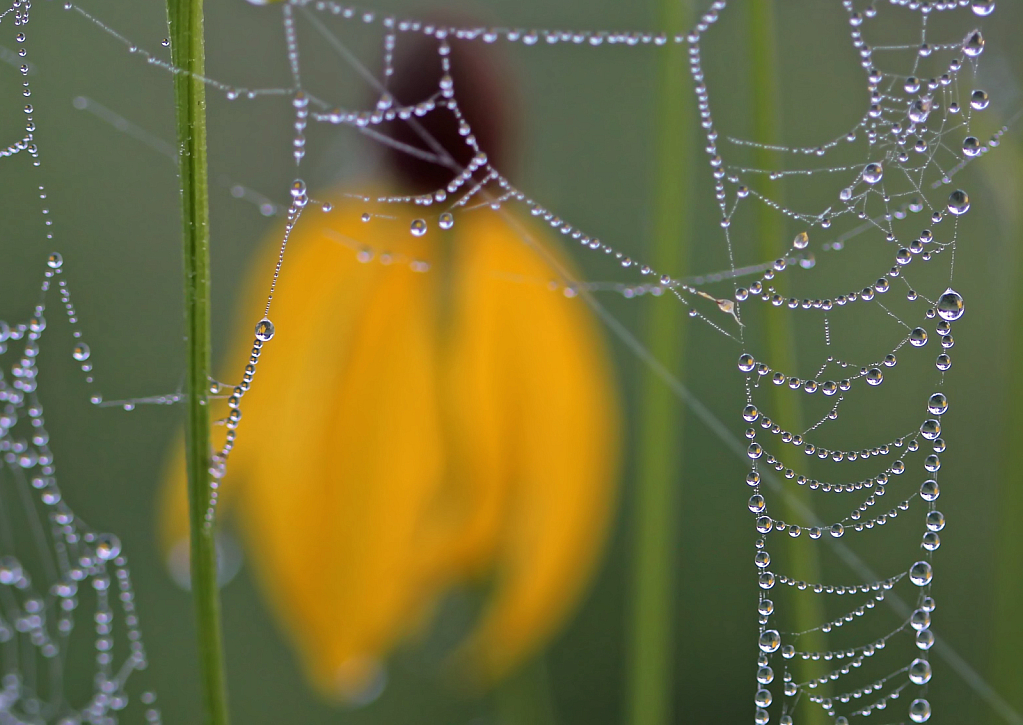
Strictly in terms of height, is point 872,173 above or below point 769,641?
above

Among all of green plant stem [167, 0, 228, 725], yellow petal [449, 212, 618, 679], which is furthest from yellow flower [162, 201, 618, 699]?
green plant stem [167, 0, 228, 725]

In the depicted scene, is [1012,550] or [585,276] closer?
[1012,550]

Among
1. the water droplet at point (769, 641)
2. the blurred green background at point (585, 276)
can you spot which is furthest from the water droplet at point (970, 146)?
the blurred green background at point (585, 276)

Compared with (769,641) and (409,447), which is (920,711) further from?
(409,447)

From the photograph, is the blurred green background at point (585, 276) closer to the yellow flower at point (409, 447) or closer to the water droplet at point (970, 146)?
the yellow flower at point (409, 447)

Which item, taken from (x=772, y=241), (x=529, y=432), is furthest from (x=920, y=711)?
(x=529, y=432)

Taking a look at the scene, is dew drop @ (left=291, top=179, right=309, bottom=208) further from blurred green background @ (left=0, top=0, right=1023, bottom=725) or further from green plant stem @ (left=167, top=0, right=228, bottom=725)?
blurred green background @ (left=0, top=0, right=1023, bottom=725)

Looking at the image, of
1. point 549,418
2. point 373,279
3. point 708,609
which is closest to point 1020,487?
point 549,418
